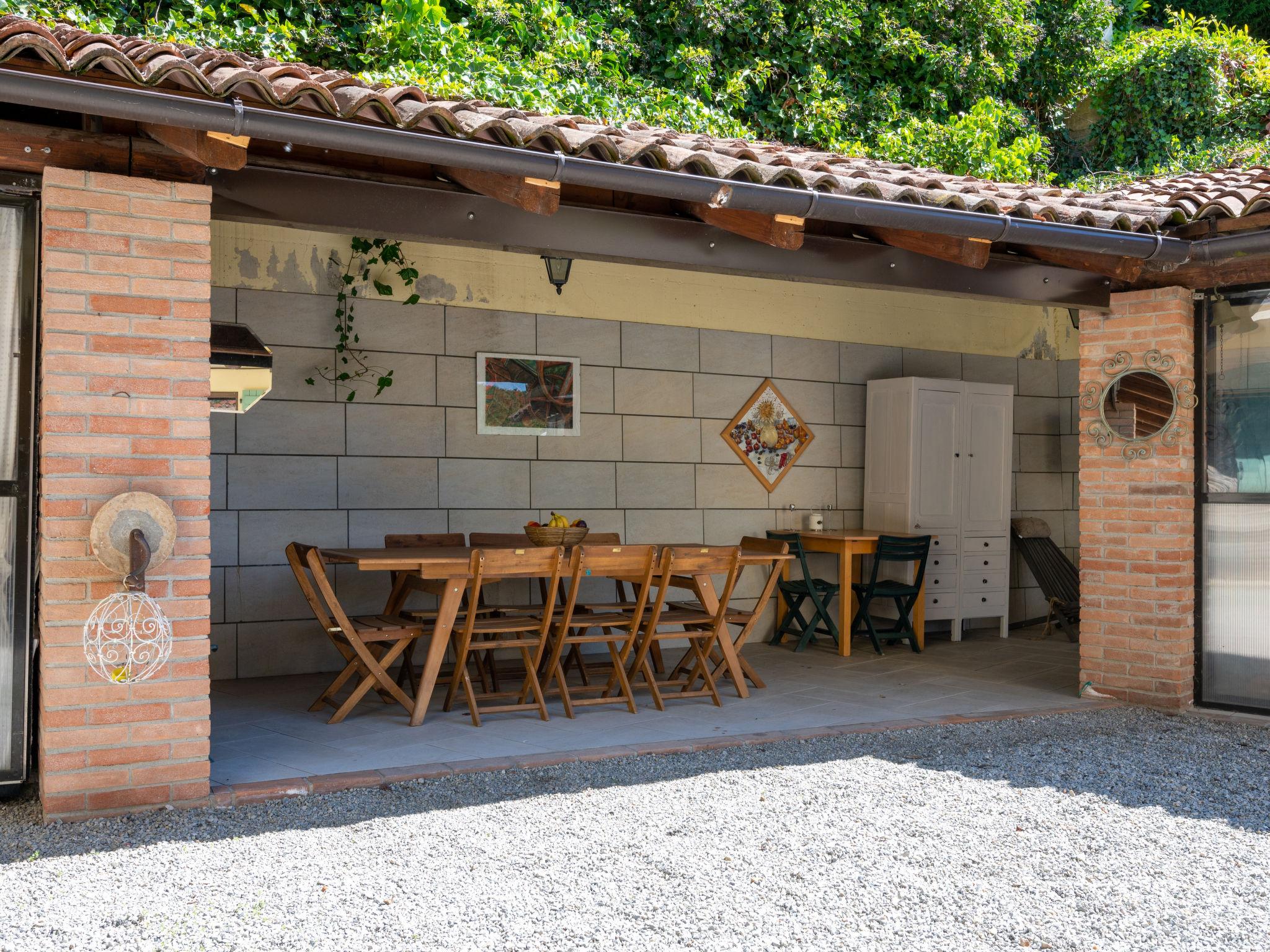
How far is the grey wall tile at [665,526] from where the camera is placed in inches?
285

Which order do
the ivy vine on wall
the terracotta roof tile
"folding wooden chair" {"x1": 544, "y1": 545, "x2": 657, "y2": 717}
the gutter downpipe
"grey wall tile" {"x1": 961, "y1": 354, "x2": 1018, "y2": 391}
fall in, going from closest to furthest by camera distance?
the gutter downpipe
the terracotta roof tile
"folding wooden chair" {"x1": 544, "y1": 545, "x2": 657, "y2": 717}
the ivy vine on wall
"grey wall tile" {"x1": 961, "y1": 354, "x2": 1018, "y2": 391}

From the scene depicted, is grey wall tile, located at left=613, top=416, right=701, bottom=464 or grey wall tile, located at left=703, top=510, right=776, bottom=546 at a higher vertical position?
grey wall tile, located at left=613, top=416, right=701, bottom=464

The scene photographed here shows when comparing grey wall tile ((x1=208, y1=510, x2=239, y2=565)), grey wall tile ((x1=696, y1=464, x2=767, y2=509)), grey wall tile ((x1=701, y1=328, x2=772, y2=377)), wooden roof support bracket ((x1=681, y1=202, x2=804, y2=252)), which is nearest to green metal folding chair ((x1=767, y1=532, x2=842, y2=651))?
grey wall tile ((x1=696, y1=464, x2=767, y2=509))

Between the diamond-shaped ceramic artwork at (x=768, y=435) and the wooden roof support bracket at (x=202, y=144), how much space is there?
4628 millimetres

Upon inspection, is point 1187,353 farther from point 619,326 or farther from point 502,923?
point 502,923

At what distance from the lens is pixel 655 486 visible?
7.34 m

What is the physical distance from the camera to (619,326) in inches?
284

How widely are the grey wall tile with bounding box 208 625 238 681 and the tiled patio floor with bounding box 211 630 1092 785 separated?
100 mm

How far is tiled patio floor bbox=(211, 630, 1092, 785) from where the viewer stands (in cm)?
431

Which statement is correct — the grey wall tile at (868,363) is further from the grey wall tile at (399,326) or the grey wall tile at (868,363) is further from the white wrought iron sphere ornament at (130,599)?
the white wrought iron sphere ornament at (130,599)

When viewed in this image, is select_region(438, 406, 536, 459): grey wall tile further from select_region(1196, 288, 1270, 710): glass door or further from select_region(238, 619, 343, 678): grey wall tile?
select_region(1196, 288, 1270, 710): glass door

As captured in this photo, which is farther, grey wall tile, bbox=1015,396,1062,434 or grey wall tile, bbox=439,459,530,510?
grey wall tile, bbox=1015,396,1062,434

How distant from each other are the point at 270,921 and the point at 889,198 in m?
3.32

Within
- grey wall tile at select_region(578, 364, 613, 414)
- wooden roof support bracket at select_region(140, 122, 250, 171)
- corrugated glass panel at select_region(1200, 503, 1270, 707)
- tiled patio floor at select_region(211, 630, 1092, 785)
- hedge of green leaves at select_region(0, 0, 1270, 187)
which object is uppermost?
hedge of green leaves at select_region(0, 0, 1270, 187)
